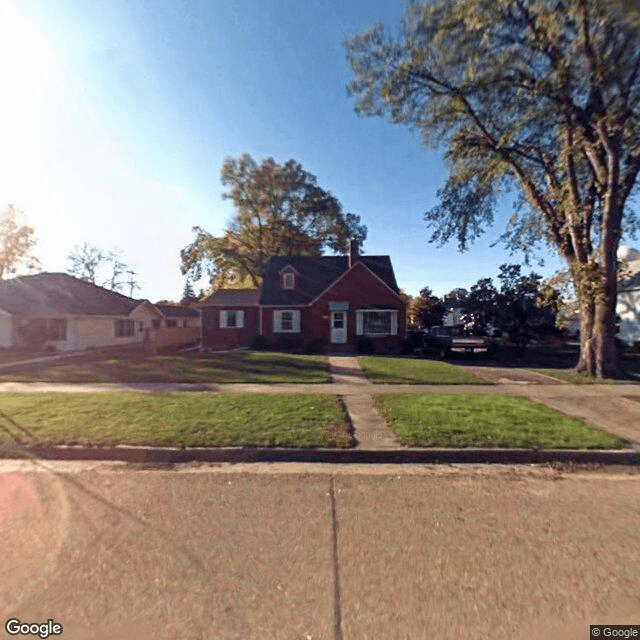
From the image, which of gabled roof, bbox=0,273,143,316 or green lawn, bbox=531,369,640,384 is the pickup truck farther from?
gabled roof, bbox=0,273,143,316

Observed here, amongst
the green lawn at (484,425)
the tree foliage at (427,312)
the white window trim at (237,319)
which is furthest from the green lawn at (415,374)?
the tree foliage at (427,312)

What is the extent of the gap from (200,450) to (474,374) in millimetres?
10028

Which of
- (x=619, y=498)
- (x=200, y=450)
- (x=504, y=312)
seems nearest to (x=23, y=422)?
(x=200, y=450)

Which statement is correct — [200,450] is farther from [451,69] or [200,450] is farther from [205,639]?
[451,69]

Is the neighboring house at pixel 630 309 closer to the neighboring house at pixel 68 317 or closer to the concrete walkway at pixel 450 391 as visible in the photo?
the concrete walkway at pixel 450 391

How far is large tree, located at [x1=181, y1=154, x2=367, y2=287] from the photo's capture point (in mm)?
34344

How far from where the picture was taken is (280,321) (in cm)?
2255

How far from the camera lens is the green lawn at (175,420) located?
523 centimetres

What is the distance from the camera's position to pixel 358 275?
21641mm

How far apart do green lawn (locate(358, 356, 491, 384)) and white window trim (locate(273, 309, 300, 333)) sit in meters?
8.65

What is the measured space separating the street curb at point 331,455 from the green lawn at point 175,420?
0.16 meters

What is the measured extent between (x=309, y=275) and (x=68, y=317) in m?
15.3

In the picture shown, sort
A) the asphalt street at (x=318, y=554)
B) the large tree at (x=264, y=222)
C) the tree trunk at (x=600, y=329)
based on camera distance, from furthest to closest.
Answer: the large tree at (x=264, y=222) < the tree trunk at (x=600, y=329) < the asphalt street at (x=318, y=554)

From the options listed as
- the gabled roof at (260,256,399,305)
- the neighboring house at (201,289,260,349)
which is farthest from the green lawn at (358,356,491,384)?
the neighboring house at (201,289,260,349)
